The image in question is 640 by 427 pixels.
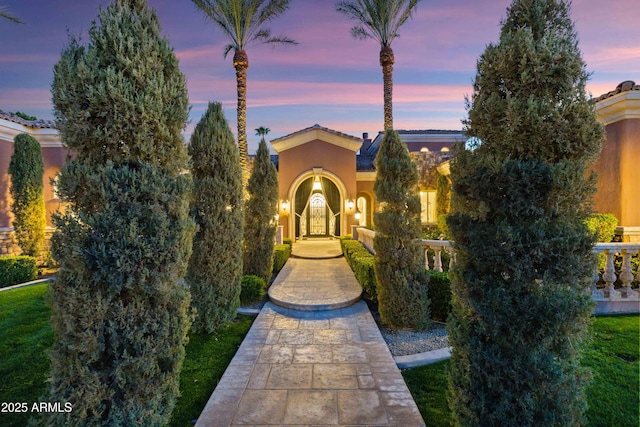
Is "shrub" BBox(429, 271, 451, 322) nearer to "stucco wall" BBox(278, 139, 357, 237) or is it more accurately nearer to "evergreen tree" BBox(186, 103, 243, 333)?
"evergreen tree" BBox(186, 103, 243, 333)

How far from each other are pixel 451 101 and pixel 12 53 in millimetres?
17631

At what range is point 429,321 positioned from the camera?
632 cm

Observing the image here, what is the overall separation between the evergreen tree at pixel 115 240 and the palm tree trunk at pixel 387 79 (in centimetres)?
1519

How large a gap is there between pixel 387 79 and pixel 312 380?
16.4 metres

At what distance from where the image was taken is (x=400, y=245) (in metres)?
6.45

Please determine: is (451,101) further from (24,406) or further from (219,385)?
(24,406)

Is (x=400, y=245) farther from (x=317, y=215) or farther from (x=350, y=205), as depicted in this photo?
(x=317, y=215)

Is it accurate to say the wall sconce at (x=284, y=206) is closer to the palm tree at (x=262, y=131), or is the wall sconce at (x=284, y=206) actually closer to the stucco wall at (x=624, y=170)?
the stucco wall at (x=624, y=170)

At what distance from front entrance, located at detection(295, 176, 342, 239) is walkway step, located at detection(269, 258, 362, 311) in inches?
245

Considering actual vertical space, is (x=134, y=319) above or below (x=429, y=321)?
above

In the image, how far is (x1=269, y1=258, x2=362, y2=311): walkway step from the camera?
7.63 metres

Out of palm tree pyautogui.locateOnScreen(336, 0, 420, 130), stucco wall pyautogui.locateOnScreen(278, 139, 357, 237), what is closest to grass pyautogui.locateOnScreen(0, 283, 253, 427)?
stucco wall pyautogui.locateOnScreen(278, 139, 357, 237)

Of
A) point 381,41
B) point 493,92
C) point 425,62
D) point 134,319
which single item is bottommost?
point 134,319

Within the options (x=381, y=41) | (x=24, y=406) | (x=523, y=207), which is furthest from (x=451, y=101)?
(x=24, y=406)
